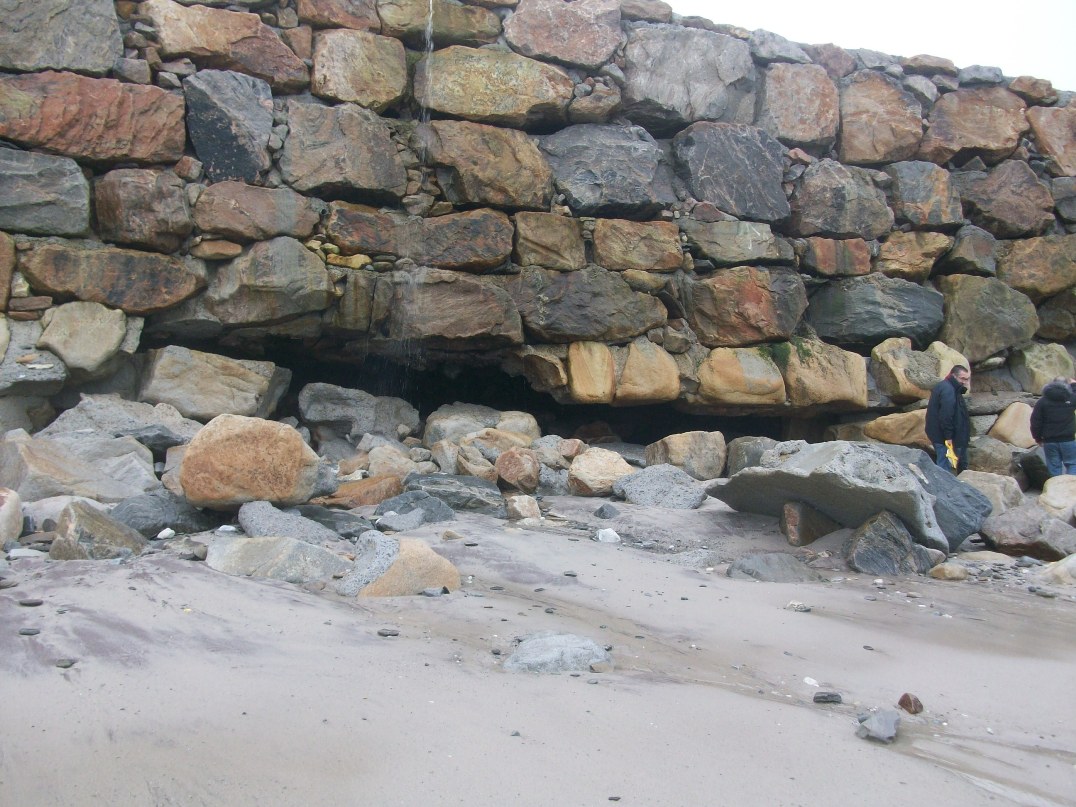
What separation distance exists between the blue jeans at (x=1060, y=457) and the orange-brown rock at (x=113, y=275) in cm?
669

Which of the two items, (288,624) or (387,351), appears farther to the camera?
(387,351)

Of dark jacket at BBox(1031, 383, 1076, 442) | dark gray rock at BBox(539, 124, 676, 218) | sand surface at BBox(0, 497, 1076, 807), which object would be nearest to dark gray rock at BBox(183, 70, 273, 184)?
dark gray rock at BBox(539, 124, 676, 218)

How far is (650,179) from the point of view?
8031 millimetres

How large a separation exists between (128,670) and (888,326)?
7697mm

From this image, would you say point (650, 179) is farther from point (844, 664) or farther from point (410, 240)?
point (844, 664)

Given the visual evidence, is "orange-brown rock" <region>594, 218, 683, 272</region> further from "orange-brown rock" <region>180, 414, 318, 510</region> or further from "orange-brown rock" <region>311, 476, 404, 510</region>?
"orange-brown rock" <region>180, 414, 318, 510</region>

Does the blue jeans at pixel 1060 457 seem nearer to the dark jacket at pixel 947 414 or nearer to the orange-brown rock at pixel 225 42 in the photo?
the dark jacket at pixel 947 414

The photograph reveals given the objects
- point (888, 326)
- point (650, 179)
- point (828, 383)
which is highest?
point (650, 179)

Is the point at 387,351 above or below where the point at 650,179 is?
below

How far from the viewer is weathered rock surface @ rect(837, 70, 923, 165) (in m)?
8.85

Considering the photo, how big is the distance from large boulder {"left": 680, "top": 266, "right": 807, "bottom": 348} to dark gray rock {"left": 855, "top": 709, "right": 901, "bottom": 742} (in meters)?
6.08

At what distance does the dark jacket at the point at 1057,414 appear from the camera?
7262 millimetres

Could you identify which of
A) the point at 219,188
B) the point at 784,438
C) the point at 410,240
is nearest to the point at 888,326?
the point at 784,438

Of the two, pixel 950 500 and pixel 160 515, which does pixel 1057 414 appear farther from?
pixel 160 515
